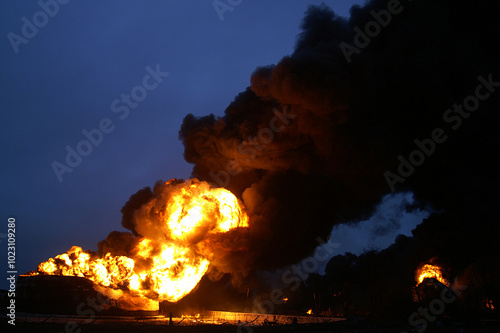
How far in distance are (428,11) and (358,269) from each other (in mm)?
54027

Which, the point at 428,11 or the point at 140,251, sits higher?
the point at 428,11

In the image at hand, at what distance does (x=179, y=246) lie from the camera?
49312 millimetres

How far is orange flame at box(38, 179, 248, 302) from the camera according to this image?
48.2m

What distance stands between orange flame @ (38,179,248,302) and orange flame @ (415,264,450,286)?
2532 cm

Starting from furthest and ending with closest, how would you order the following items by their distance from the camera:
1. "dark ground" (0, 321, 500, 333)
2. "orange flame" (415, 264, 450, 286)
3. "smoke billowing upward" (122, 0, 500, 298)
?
1. "orange flame" (415, 264, 450, 286)
2. "smoke billowing upward" (122, 0, 500, 298)
3. "dark ground" (0, 321, 500, 333)

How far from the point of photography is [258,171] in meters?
54.1

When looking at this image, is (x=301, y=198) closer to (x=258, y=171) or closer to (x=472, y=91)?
(x=258, y=171)

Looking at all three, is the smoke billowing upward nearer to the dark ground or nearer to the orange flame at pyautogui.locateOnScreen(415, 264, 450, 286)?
the orange flame at pyautogui.locateOnScreen(415, 264, 450, 286)

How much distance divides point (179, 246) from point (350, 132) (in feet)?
69.1

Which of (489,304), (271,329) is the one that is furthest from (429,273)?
(271,329)

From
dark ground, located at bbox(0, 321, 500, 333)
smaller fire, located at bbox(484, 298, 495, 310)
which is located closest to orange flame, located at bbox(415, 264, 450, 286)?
smaller fire, located at bbox(484, 298, 495, 310)

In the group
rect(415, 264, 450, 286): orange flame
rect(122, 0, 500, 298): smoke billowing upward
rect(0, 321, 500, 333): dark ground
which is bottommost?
rect(0, 321, 500, 333): dark ground

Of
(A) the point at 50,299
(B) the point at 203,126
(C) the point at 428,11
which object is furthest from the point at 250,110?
(A) the point at 50,299

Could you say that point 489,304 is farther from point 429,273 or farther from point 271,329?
point 271,329
